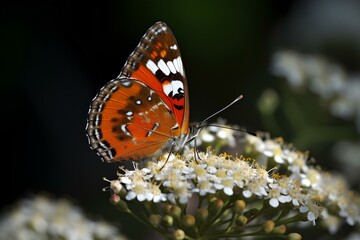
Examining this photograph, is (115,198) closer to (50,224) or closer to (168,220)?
(168,220)

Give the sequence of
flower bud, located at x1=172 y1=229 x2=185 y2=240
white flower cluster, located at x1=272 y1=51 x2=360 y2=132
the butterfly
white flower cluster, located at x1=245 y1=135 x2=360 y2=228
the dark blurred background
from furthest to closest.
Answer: the dark blurred background, white flower cluster, located at x1=272 y1=51 x2=360 y2=132, the butterfly, white flower cluster, located at x1=245 y1=135 x2=360 y2=228, flower bud, located at x1=172 y1=229 x2=185 y2=240

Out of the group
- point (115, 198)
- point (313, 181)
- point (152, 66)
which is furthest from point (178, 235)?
point (152, 66)

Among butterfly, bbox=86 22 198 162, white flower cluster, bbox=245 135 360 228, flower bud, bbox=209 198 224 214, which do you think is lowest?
white flower cluster, bbox=245 135 360 228

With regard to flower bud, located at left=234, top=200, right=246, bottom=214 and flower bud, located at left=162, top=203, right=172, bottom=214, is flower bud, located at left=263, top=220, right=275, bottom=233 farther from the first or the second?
flower bud, located at left=162, top=203, right=172, bottom=214

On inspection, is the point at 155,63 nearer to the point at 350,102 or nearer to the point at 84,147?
the point at 350,102

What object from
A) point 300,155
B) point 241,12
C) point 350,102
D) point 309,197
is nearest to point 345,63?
point 241,12

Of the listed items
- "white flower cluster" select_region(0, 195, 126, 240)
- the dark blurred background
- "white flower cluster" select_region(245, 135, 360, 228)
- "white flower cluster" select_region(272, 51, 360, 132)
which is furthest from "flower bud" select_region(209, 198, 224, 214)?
the dark blurred background

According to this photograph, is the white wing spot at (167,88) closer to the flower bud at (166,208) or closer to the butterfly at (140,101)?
the butterfly at (140,101)
